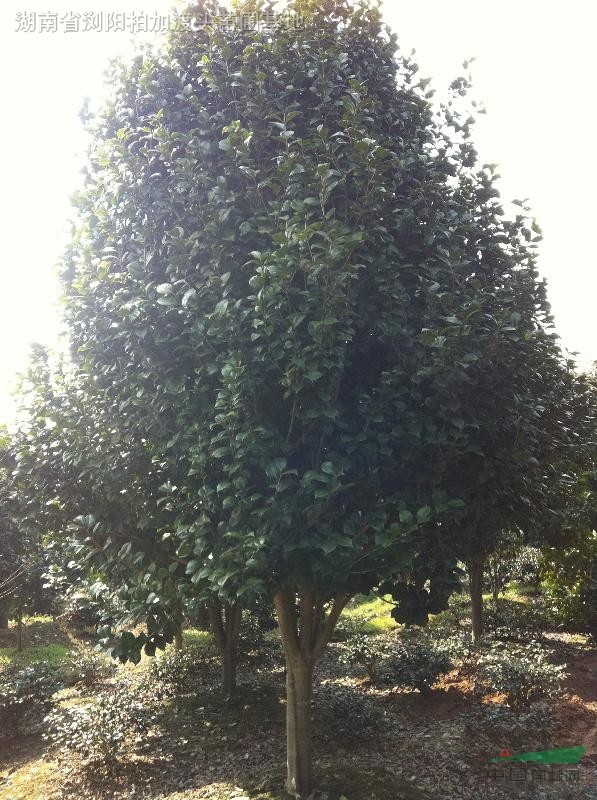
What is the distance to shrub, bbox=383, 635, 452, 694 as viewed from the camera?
9805mm

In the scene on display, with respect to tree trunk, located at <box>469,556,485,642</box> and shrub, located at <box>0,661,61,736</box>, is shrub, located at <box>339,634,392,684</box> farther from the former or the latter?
shrub, located at <box>0,661,61,736</box>

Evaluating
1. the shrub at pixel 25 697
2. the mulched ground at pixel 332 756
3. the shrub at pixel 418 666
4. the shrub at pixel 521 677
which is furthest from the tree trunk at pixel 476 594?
the shrub at pixel 25 697

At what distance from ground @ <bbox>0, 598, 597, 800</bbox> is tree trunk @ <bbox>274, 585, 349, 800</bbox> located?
0.28m

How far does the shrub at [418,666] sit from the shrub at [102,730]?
396 centimetres

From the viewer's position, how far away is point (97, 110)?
20.6 feet

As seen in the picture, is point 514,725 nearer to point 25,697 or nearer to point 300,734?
point 300,734

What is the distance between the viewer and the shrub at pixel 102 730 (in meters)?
7.76

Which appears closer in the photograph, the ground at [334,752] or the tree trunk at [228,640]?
the ground at [334,752]

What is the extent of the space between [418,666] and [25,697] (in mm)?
6712

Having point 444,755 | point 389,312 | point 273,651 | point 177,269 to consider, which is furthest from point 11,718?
point 389,312

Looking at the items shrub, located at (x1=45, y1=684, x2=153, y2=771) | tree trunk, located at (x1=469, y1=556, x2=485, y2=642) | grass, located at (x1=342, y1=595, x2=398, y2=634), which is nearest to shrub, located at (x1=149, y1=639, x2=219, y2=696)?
shrub, located at (x1=45, y1=684, x2=153, y2=771)

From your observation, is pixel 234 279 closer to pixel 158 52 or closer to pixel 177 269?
pixel 177 269

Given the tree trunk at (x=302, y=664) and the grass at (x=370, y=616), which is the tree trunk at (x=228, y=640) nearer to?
the tree trunk at (x=302, y=664)

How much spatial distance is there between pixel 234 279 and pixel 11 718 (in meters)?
9.47
